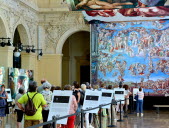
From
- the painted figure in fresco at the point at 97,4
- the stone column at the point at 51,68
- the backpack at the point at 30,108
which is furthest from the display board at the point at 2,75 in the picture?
the backpack at the point at 30,108

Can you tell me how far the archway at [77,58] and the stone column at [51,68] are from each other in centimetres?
431

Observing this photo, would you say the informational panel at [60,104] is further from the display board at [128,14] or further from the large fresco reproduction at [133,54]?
the large fresco reproduction at [133,54]

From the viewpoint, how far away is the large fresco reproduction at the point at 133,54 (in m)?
28.4

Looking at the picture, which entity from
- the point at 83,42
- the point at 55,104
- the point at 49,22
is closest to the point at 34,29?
the point at 49,22

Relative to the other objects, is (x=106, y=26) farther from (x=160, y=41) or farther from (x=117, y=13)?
(x=160, y=41)

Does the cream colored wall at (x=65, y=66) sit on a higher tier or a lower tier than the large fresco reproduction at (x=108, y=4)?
lower

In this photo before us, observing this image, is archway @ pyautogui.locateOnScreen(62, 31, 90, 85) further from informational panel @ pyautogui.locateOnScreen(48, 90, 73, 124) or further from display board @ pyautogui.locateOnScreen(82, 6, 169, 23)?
informational panel @ pyautogui.locateOnScreen(48, 90, 73, 124)

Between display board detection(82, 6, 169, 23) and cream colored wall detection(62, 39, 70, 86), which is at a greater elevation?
display board detection(82, 6, 169, 23)

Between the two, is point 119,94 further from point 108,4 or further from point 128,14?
point 128,14

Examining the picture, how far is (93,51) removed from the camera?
29266 mm

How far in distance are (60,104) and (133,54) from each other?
60.7 feet

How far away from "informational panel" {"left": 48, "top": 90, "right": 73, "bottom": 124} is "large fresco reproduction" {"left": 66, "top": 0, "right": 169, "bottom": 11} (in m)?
15.8

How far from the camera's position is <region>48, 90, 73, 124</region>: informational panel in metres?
10.7

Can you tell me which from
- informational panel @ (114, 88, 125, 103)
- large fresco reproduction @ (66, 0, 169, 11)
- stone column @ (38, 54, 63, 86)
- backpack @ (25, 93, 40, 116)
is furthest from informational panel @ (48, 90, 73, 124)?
stone column @ (38, 54, 63, 86)
